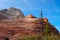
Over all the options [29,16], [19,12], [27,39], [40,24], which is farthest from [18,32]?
[27,39]

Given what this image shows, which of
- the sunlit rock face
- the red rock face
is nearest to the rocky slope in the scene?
the red rock face

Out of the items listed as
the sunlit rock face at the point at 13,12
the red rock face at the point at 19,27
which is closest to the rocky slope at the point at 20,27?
the red rock face at the point at 19,27

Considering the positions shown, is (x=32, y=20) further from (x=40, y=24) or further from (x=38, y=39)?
(x=38, y=39)

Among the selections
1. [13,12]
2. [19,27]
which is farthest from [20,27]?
[13,12]

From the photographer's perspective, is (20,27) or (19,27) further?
(19,27)

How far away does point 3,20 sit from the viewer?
199 ft

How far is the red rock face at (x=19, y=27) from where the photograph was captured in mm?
51831

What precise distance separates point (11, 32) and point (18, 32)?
1.55 meters

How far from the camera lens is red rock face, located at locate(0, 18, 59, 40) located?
51831 mm

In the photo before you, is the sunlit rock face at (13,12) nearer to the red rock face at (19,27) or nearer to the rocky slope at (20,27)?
the rocky slope at (20,27)

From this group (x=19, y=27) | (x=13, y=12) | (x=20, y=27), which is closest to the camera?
(x=20, y=27)

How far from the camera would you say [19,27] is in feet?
187

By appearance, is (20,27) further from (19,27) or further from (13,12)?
(13,12)

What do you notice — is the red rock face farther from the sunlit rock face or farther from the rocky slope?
the sunlit rock face
